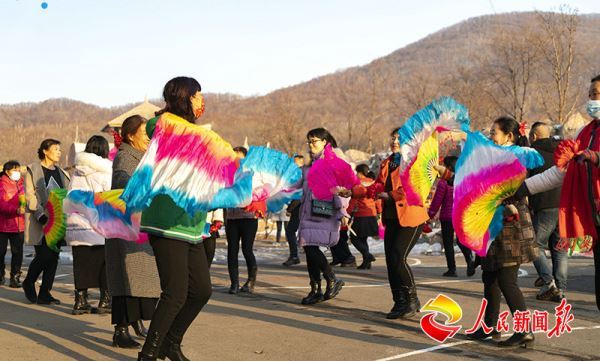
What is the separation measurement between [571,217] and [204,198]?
9.10ft

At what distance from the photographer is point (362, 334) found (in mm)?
7609

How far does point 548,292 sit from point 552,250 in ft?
2.77


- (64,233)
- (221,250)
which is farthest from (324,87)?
(64,233)

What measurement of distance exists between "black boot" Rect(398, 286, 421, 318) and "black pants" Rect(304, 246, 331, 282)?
149cm

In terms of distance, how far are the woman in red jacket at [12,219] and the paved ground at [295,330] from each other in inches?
25.2

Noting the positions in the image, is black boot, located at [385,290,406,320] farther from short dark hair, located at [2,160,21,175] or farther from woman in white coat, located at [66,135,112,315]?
short dark hair, located at [2,160,21,175]

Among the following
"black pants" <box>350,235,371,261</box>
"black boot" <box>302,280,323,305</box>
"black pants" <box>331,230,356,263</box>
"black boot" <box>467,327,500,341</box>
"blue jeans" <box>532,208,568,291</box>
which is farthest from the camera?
"black pants" <box>331,230,356,263</box>

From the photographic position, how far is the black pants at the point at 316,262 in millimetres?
9695

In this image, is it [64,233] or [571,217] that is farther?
[64,233]

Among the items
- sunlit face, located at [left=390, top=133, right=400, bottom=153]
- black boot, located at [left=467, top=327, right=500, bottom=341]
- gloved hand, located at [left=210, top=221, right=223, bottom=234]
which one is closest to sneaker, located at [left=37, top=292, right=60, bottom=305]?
gloved hand, located at [left=210, top=221, right=223, bottom=234]

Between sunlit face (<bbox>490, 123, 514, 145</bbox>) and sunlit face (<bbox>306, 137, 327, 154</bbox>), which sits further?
sunlit face (<bbox>306, 137, 327, 154</bbox>)

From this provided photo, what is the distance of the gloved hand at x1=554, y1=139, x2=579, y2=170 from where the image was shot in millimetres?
5742

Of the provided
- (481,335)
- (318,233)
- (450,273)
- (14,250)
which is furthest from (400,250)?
(14,250)

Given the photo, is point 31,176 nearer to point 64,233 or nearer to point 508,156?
point 64,233
